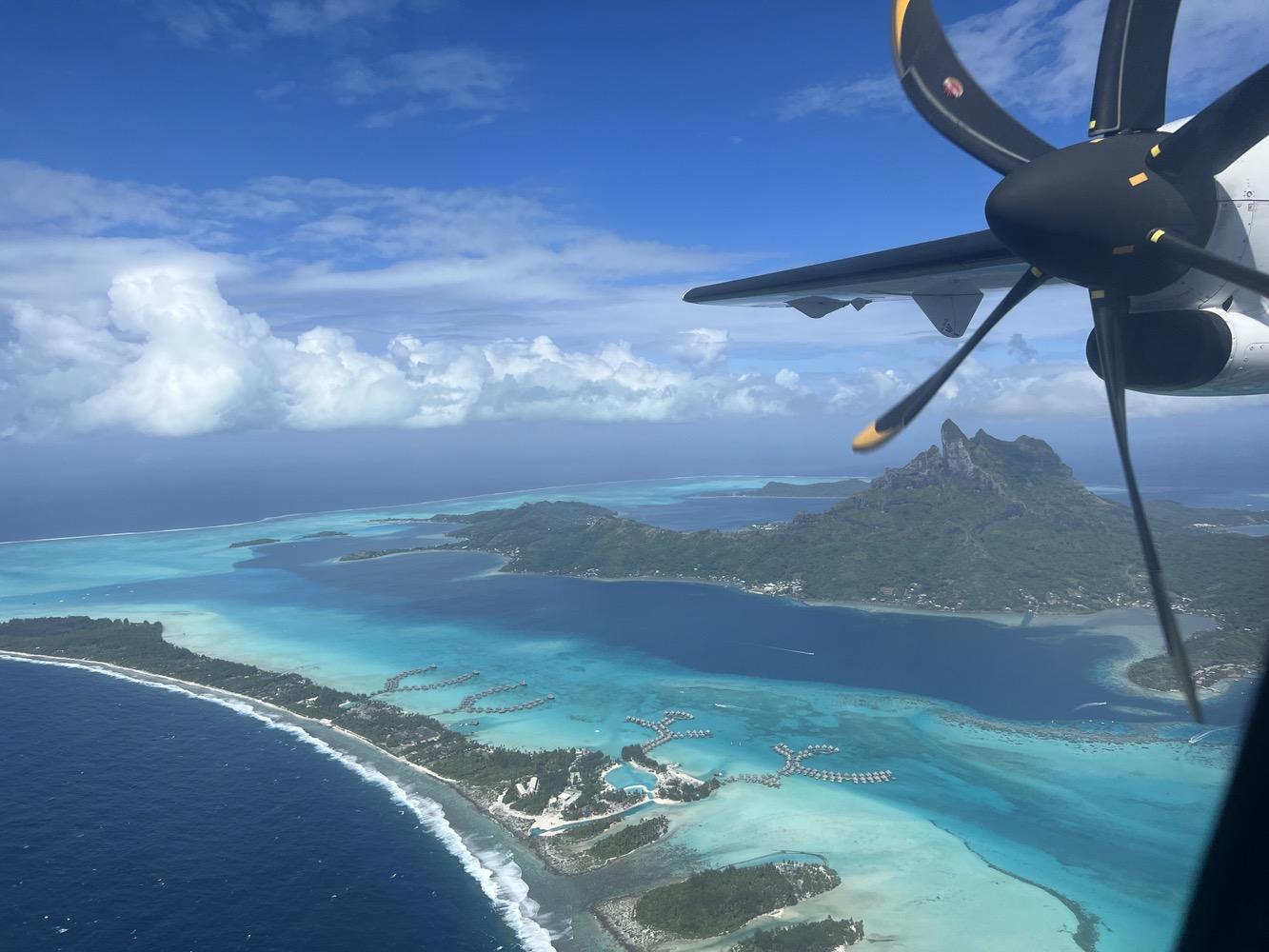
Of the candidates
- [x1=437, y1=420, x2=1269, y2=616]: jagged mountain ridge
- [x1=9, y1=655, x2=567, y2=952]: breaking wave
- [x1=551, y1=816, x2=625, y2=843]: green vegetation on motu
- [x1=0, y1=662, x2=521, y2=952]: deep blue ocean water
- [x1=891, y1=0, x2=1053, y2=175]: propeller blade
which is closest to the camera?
[x1=891, y1=0, x2=1053, y2=175]: propeller blade

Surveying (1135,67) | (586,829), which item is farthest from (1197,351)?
(586,829)

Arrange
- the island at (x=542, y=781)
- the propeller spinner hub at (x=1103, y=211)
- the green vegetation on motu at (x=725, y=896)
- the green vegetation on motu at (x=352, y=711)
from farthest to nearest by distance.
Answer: the green vegetation on motu at (x=352, y=711), the island at (x=542, y=781), the green vegetation on motu at (x=725, y=896), the propeller spinner hub at (x=1103, y=211)

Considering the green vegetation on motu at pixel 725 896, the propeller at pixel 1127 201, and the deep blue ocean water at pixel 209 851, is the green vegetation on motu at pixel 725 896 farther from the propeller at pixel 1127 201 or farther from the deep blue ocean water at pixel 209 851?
the propeller at pixel 1127 201

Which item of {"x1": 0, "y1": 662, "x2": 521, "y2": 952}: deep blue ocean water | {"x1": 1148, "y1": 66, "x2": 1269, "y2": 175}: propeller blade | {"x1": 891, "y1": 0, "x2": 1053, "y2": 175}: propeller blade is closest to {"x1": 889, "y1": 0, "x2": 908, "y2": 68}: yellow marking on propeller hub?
{"x1": 891, "y1": 0, "x2": 1053, "y2": 175}: propeller blade

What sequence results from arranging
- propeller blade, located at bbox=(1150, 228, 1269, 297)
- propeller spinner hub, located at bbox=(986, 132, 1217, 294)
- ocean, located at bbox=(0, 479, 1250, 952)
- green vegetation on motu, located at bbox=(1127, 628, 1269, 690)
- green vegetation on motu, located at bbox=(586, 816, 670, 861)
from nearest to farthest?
propeller blade, located at bbox=(1150, 228, 1269, 297), propeller spinner hub, located at bbox=(986, 132, 1217, 294), ocean, located at bbox=(0, 479, 1250, 952), green vegetation on motu, located at bbox=(586, 816, 670, 861), green vegetation on motu, located at bbox=(1127, 628, 1269, 690)

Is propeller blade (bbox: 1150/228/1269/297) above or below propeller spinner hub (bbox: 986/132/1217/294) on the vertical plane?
below

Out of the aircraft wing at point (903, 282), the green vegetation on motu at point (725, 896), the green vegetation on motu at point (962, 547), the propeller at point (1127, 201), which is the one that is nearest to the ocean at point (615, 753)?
the green vegetation on motu at point (725, 896)

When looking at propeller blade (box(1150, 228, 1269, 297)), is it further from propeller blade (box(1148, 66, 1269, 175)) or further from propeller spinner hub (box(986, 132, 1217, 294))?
propeller blade (box(1148, 66, 1269, 175))
